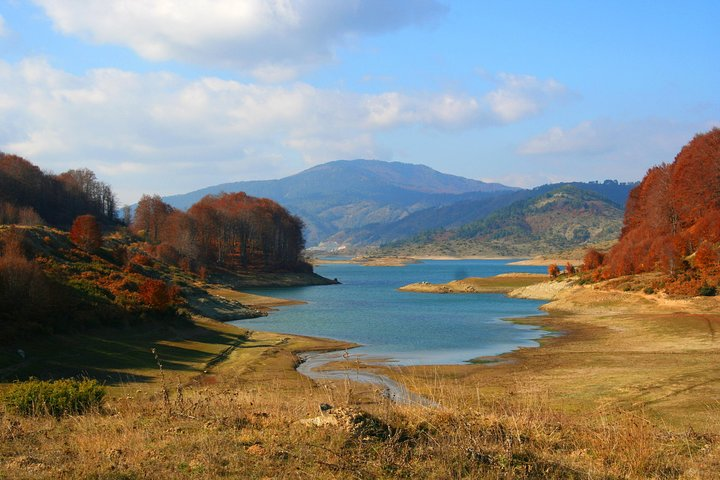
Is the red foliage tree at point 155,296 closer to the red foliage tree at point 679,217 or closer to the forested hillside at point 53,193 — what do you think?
the red foliage tree at point 679,217

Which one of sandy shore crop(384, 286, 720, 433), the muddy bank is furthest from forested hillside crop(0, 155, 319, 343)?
sandy shore crop(384, 286, 720, 433)

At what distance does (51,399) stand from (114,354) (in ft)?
49.0

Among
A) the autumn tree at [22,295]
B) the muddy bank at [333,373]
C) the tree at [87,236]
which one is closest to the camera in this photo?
the muddy bank at [333,373]

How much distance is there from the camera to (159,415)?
1121cm

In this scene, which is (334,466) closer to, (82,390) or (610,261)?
(82,390)

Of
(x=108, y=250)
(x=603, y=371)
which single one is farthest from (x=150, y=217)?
(x=603, y=371)

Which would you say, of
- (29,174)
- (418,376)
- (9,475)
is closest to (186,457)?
(9,475)

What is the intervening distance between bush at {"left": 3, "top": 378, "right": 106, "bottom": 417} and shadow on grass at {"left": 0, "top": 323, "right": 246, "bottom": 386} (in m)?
6.94

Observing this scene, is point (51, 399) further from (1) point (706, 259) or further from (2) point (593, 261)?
(2) point (593, 261)

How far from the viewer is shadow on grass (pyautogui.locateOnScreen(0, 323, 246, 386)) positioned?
2198 cm

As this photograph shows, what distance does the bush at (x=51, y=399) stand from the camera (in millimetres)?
12164

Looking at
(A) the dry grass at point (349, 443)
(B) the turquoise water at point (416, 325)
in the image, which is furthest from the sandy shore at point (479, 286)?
(A) the dry grass at point (349, 443)

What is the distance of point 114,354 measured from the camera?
26.5 meters

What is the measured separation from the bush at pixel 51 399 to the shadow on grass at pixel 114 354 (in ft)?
22.8
